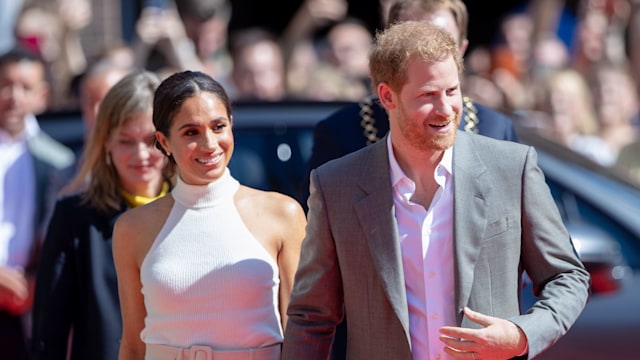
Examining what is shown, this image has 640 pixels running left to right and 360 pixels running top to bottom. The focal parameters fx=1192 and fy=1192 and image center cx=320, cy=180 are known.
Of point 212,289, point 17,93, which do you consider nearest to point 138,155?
point 212,289

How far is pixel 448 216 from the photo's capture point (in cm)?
313

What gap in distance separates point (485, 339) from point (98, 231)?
172 cm

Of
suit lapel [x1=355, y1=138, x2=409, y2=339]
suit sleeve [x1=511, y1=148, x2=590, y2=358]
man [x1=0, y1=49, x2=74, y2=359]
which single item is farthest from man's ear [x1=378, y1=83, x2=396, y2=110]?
man [x1=0, y1=49, x2=74, y2=359]

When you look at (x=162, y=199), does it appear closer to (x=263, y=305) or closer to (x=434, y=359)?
(x=263, y=305)

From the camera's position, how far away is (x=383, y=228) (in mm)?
3111

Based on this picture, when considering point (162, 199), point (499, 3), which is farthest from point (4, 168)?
point (499, 3)

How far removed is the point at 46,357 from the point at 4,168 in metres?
1.67

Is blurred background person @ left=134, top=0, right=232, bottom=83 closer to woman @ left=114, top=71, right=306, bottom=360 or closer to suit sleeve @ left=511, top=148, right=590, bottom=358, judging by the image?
woman @ left=114, top=71, right=306, bottom=360

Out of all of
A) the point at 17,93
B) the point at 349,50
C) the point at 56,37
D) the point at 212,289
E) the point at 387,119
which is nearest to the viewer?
the point at 212,289

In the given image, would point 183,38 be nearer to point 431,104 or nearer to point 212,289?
point 212,289

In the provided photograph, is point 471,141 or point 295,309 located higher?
point 471,141

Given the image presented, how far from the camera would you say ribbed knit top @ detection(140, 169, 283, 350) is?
11.4 ft

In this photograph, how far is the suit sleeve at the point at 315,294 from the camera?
3180mm

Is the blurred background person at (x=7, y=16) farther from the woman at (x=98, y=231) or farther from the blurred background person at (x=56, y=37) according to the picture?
the woman at (x=98, y=231)
